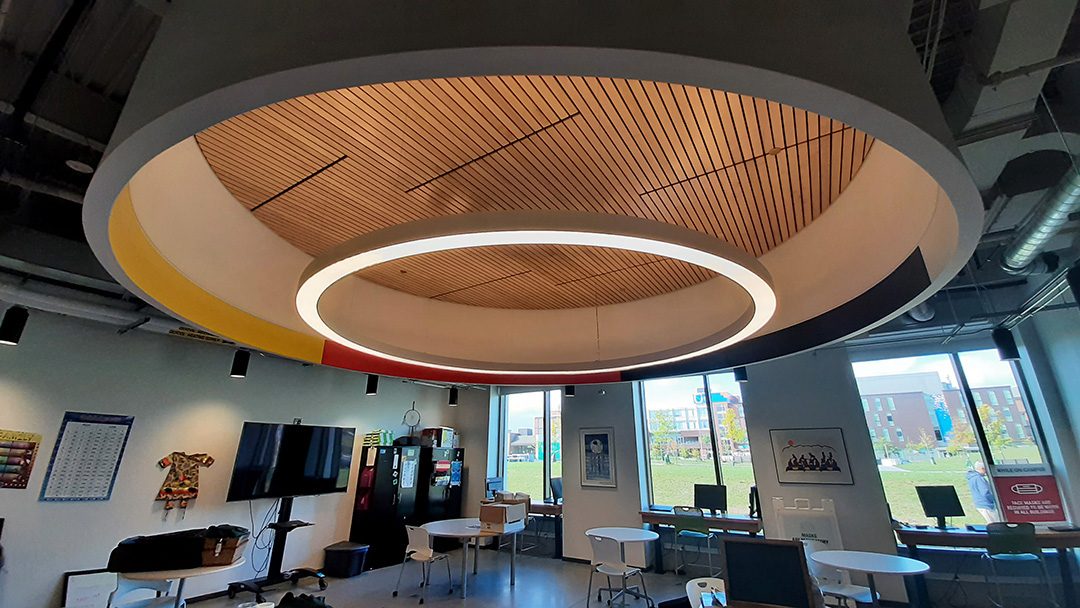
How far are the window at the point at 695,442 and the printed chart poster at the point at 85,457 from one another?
7379mm

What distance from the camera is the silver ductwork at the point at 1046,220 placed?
259cm

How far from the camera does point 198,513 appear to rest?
18.7 feet

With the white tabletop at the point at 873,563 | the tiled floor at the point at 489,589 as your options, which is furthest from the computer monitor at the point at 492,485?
the white tabletop at the point at 873,563

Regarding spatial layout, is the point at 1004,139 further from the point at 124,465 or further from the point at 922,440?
the point at 124,465

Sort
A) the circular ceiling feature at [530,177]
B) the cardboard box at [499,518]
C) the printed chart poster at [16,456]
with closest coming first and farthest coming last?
the circular ceiling feature at [530,177] → the printed chart poster at [16,456] → the cardboard box at [499,518]

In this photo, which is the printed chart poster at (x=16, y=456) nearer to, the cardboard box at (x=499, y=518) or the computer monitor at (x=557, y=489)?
the cardboard box at (x=499, y=518)

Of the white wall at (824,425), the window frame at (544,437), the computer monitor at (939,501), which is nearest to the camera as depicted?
the computer monitor at (939,501)

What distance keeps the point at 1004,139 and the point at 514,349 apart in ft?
14.2

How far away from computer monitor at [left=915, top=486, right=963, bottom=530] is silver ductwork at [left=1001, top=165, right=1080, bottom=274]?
3.32m

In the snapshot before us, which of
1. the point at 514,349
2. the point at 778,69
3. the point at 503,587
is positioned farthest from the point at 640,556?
the point at 778,69

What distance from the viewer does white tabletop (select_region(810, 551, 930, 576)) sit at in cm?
386

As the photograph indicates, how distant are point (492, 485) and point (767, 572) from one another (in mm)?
6757

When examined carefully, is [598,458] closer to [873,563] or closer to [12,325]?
[873,563]

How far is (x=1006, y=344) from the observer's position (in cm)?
461
